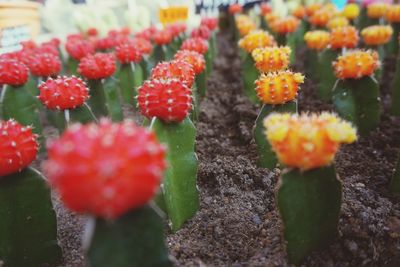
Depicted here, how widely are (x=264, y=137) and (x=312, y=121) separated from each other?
2.19ft

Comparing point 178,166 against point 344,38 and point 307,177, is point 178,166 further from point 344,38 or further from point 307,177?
point 344,38

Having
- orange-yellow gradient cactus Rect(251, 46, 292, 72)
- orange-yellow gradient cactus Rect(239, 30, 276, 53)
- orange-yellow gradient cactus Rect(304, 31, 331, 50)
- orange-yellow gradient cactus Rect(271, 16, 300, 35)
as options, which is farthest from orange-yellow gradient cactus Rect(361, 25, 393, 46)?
orange-yellow gradient cactus Rect(251, 46, 292, 72)

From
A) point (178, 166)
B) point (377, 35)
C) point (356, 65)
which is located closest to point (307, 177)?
point (178, 166)

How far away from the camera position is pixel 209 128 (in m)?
2.51

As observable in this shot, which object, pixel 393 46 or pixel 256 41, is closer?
pixel 256 41

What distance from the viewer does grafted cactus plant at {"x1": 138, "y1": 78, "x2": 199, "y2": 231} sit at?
143cm

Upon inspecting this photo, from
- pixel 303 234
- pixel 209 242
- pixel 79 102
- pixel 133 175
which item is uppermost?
pixel 133 175

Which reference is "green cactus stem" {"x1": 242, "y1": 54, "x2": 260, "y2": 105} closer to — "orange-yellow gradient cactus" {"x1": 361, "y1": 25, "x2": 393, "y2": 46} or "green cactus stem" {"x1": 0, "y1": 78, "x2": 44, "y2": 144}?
"orange-yellow gradient cactus" {"x1": 361, "y1": 25, "x2": 393, "y2": 46}

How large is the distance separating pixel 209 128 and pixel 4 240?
134 cm

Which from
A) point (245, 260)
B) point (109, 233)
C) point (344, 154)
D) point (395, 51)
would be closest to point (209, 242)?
point (245, 260)

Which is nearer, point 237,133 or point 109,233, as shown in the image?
point 109,233

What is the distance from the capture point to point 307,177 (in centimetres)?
124

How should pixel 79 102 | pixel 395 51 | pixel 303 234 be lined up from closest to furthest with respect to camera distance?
pixel 303 234 → pixel 79 102 → pixel 395 51

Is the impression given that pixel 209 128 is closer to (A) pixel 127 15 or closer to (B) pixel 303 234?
(B) pixel 303 234
